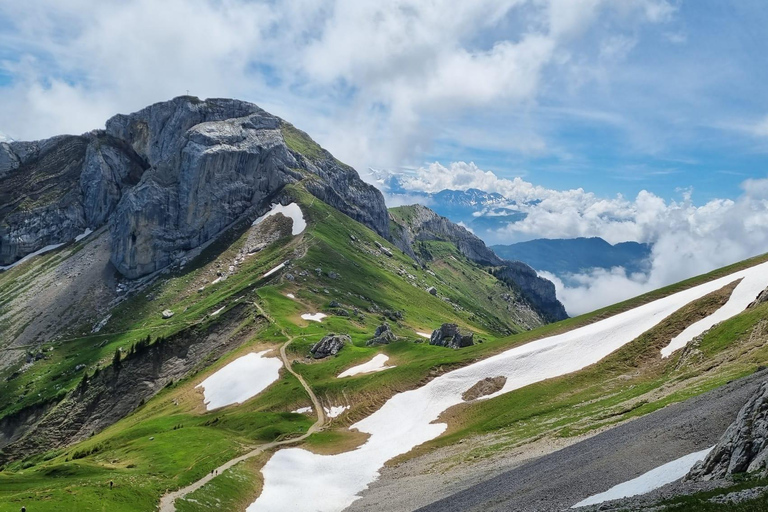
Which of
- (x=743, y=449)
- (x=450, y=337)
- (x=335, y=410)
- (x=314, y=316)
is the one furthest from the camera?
(x=314, y=316)

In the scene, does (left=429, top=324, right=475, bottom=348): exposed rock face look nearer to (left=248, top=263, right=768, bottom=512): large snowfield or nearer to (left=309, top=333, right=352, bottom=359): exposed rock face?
(left=309, top=333, right=352, bottom=359): exposed rock face

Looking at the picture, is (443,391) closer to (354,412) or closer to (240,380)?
(354,412)

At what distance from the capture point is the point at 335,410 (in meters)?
92.6

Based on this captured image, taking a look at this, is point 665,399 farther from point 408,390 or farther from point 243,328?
point 243,328

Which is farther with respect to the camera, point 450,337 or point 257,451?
point 450,337

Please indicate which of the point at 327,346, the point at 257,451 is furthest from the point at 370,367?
the point at 257,451

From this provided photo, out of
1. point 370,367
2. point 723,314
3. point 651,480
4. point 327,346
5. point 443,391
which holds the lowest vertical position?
point 651,480

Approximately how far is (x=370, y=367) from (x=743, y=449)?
273 ft

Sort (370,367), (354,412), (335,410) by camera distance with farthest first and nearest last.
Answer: (370,367) → (335,410) → (354,412)

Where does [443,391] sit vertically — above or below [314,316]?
below

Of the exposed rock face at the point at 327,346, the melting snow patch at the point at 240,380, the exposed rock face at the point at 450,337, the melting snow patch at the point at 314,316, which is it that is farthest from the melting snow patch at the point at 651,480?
the melting snow patch at the point at 314,316

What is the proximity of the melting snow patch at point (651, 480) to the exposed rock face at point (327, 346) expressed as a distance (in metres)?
96.4

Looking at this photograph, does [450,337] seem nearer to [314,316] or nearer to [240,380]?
[240,380]

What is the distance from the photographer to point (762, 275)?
7775 cm
